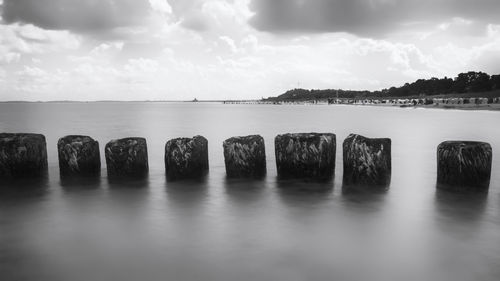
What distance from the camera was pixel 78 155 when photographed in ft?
28.4

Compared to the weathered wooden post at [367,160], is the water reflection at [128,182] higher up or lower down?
lower down

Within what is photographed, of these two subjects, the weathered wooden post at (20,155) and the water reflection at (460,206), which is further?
the weathered wooden post at (20,155)

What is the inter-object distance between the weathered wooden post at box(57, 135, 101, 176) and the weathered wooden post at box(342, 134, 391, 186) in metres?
5.07

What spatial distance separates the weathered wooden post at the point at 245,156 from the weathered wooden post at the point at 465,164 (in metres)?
3.29

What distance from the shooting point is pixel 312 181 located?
8.19 m

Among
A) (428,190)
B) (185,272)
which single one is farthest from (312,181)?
(185,272)

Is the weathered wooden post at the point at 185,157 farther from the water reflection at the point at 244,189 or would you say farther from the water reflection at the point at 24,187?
the water reflection at the point at 24,187

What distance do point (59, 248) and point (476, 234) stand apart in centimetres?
553

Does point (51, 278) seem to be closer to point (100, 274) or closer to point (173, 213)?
point (100, 274)

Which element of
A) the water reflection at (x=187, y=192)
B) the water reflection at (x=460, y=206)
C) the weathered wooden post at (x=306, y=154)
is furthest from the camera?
the weathered wooden post at (x=306, y=154)

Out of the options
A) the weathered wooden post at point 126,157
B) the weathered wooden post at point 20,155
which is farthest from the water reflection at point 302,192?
the weathered wooden post at point 20,155

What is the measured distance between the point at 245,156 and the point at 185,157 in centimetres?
119

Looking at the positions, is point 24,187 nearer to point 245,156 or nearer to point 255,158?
point 245,156

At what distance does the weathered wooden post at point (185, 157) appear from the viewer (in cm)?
840
